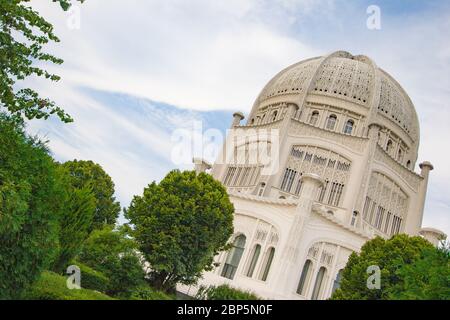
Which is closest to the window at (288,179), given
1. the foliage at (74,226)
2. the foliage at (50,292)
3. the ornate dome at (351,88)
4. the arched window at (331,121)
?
the arched window at (331,121)

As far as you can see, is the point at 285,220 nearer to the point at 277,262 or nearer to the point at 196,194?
the point at 277,262

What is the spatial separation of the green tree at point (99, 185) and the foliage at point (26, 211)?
81.5 feet

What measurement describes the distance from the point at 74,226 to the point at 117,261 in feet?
7.95

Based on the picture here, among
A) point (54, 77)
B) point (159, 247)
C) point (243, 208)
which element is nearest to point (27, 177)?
point (54, 77)

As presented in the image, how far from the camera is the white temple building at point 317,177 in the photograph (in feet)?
91.7

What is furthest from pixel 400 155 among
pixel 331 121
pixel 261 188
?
pixel 261 188

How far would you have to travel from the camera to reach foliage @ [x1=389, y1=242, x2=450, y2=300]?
886 centimetres

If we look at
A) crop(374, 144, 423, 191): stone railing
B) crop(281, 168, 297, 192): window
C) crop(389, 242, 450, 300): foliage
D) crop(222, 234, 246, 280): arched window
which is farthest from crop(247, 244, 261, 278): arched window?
crop(389, 242, 450, 300): foliage

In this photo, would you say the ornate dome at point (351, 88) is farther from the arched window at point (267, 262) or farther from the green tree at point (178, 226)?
the green tree at point (178, 226)

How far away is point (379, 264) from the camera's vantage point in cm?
2053

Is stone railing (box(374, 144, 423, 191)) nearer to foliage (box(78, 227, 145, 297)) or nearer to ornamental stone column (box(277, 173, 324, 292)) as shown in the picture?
ornamental stone column (box(277, 173, 324, 292))

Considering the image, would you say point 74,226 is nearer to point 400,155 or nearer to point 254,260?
point 254,260

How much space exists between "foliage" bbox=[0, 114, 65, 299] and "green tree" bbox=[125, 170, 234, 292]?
9.31 meters

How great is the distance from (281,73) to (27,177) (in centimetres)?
4428
